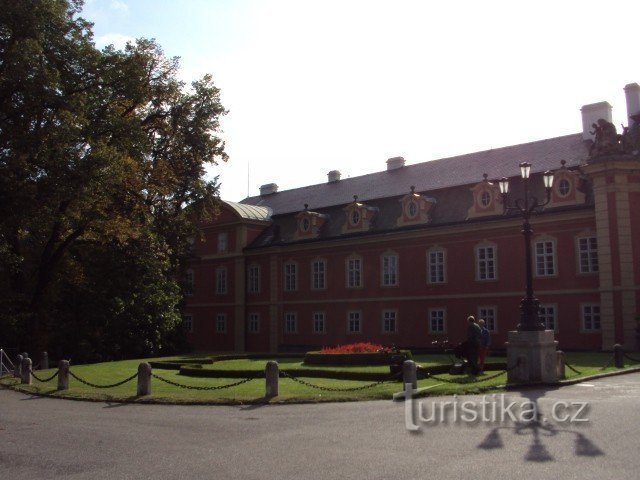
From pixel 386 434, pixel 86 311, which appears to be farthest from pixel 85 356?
pixel 386 434

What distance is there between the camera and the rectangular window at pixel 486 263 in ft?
111

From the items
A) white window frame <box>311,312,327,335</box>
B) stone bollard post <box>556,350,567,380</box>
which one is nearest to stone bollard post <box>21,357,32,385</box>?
stone bollard post <box>556,350,567,380</box>

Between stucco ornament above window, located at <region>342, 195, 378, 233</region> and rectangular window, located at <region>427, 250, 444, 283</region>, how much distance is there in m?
5.10

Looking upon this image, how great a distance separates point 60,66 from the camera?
2373cm

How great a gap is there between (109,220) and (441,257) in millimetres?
17736

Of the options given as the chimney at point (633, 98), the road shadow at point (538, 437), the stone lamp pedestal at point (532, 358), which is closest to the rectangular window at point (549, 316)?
the chimney at point (633, 98)

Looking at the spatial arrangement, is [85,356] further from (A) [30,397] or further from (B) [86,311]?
(A) [30,397]

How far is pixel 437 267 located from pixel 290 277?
1153 cm

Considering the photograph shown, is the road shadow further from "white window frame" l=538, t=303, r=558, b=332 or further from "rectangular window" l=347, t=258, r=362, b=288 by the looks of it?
"rectangular window" l=347, t=258, r=362, b=288

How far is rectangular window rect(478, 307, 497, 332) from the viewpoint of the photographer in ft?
110

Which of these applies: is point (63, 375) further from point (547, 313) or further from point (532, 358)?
point (547, 313)

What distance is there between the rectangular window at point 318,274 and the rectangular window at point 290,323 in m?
2.60

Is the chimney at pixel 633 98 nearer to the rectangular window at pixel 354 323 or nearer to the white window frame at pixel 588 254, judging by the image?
the white window frame at pixel 588 254

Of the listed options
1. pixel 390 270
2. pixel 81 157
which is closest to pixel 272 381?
pixel 81 157
